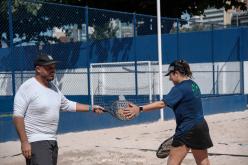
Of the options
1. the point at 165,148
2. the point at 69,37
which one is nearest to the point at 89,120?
the point at 69,37

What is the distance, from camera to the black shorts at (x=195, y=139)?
20.9 ft

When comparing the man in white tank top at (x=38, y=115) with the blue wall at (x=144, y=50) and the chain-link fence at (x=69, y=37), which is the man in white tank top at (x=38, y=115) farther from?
the blue wall at (x=144, y=50)

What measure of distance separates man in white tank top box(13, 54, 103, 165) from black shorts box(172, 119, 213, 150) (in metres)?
1.52

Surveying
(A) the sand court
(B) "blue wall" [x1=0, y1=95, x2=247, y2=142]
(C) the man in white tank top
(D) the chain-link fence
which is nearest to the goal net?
(D) the chain-link fence

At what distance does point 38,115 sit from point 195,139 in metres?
1.93

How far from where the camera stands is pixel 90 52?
1598 cm

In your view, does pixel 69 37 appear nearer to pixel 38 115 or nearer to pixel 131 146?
pixel 131 146

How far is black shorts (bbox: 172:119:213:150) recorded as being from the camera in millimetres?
6371

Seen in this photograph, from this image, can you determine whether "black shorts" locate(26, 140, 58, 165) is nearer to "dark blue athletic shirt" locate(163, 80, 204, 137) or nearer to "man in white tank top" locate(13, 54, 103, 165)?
"man in white tank top" locate(13, 54, 103, 165)

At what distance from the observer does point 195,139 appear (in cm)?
639

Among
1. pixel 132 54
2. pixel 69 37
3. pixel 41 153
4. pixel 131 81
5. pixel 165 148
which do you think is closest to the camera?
pixel 41 153

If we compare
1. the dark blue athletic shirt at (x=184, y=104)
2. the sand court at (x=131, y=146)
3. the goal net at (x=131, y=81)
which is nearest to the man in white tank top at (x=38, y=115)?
the dark blue athletic shirt at (x=184, y=104)

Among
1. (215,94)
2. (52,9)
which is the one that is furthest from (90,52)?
(215,94)

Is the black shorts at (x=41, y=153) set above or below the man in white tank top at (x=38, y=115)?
below
